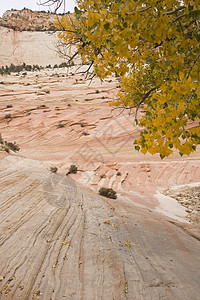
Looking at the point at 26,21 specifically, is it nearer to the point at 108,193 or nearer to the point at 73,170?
the point at 73,170

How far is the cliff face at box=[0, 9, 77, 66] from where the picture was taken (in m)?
46.5

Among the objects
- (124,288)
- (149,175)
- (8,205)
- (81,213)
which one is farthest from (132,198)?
(124,288)

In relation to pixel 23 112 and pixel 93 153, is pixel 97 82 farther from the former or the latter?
pixel 93 153

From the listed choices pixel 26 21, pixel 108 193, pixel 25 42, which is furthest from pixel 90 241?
pixel 26 21

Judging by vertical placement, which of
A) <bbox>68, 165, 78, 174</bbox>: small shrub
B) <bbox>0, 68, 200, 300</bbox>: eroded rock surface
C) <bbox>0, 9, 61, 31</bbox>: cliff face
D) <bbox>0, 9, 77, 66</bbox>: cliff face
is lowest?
<bbox>68, 165, 78, 174</bbox>: small shrub

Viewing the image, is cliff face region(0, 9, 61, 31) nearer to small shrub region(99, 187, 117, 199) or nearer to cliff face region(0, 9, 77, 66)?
cliff face region(0, 9, 77, 66)

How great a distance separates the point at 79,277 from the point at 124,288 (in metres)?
0.53

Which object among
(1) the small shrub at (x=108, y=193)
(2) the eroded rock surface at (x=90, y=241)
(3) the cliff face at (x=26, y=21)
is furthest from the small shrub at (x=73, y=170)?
(3) the cliff face at (x=26, y=21)

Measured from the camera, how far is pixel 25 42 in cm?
5044

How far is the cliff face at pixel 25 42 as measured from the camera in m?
46.5

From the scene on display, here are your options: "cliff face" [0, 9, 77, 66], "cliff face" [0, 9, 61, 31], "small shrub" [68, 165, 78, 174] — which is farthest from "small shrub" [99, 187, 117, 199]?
"cliff face" [0, 9, 61, 31]

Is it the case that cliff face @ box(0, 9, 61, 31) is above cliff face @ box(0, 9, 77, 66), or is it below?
above

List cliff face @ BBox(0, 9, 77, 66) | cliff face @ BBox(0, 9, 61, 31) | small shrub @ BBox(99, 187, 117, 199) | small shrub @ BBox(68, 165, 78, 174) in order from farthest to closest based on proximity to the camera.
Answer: cliff face @ BBox(0, 9, 61, 31), cliff face @ BBox(0, 9, 77, 66), small shrub @ BBox(68, 165, 78, 174), small shrub @ BBox(99, 187, 117, 199)

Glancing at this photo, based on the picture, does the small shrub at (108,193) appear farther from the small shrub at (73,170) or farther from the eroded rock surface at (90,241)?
the small shrub at (73,170)
